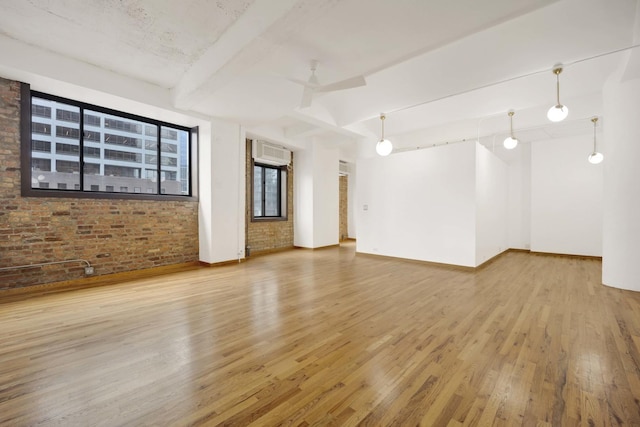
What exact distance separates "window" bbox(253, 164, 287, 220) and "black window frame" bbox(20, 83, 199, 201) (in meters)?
1.95

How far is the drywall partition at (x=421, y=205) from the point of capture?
5730 mm

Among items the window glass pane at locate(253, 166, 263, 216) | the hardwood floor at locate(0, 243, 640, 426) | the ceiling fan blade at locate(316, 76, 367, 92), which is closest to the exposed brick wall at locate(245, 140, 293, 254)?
the window glass pane at locate(253, 166, 263, 216)

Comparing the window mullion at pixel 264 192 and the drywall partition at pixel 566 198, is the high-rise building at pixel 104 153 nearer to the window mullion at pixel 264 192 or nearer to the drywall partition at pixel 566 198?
the window mullion at pixel 264 192

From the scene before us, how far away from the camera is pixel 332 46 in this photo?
11.6 feet

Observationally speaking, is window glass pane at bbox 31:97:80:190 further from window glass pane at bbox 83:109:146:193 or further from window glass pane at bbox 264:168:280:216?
window glass pane at bbox 264:168:280:216

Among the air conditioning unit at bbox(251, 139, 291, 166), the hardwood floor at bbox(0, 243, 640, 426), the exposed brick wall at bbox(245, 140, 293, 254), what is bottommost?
the hardwood floor at bbox(0, 243, 640, 426)

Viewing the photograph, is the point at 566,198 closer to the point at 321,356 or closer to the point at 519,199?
the point at 519,199

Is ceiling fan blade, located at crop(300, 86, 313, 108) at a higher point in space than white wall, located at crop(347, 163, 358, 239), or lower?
higher

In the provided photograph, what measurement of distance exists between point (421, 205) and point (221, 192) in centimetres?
457

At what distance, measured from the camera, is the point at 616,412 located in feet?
5.39

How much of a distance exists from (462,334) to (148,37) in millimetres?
5121

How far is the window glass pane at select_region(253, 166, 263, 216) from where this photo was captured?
8.01m

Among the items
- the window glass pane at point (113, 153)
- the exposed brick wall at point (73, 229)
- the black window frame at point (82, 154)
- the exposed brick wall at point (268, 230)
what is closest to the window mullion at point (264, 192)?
the exposed brick wall at point (268, 230)

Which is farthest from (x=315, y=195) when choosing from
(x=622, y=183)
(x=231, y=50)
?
(x=622, y=183)
